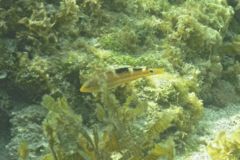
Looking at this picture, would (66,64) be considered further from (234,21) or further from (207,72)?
(234,21)

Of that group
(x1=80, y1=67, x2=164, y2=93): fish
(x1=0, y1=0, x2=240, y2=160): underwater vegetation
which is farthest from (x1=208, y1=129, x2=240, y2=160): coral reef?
(x1=80, y1=67, x2=164, y2=93): fish

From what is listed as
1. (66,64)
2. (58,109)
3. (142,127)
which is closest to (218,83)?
(142,127)

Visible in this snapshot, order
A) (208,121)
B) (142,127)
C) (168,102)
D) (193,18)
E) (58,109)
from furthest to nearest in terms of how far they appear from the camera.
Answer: (193,18) < (208,121) < (168,102) < (142,127) < (58,109)

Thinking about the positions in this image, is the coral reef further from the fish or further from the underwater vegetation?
the fish

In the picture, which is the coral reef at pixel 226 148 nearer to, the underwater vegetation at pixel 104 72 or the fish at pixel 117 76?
the underwater vegetation at pixel 104 72

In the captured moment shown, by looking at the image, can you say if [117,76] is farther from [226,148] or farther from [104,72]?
[226,148]

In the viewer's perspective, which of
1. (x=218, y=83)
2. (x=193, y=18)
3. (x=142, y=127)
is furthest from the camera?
(x=218, y=83)

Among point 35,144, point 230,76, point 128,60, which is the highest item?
point 128,60

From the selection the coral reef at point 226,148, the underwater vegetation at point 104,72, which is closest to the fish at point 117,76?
the underwater vegetation at point 104,72

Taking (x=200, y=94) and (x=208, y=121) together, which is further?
(x=200, y=94)
